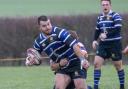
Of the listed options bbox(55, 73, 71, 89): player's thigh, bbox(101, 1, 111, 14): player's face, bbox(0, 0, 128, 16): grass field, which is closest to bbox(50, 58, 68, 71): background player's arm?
bbox(55, 73, 71, 89): player's thigh

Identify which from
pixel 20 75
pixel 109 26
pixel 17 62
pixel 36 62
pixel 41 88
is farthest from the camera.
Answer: pixel 17 62

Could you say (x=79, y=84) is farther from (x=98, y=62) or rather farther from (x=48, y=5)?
(x=48, y=5)

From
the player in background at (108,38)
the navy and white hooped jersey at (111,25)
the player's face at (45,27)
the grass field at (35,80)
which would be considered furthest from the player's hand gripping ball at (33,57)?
the grass field at (35,80)

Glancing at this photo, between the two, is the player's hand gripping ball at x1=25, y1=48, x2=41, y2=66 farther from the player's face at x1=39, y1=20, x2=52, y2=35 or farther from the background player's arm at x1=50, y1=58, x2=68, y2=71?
the player's face at x1=39, y1=20, x2=52, y2=35

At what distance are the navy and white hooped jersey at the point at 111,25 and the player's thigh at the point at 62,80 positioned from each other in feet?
7.24

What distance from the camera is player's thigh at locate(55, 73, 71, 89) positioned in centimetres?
1091

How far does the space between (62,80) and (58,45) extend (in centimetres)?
66

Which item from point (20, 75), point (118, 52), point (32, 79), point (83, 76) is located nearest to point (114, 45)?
point (118, 52)

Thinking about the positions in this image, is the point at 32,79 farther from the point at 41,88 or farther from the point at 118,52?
the point at 118,52

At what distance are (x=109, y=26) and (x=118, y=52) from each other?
2.07 feet

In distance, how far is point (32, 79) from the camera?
18312 millimetres

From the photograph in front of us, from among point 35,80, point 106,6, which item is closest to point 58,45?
point 106,6

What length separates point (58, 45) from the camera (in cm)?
1081

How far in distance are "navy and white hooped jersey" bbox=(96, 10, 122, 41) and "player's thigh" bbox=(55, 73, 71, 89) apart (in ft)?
7.24
